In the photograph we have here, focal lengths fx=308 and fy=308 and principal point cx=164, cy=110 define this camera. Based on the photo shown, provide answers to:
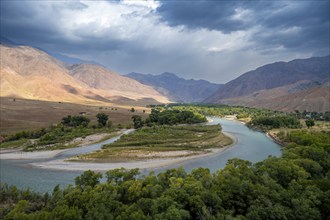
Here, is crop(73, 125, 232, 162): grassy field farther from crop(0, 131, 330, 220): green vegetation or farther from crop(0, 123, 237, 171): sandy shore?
crop(0, 131, 330, 220): green vegetation

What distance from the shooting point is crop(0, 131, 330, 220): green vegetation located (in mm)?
29547

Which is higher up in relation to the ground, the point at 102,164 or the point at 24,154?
the point at 24,154

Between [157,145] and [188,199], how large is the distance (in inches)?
2156

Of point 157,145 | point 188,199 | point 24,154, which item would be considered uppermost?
point 188,199

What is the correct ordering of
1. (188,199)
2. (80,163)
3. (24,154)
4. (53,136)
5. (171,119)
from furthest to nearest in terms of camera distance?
(171,119), (53,136), (24,154), (80,163), (188,199)

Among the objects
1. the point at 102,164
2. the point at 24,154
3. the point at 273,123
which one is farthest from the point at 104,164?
the point at 273,123

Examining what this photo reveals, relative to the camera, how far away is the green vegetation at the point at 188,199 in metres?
29.5

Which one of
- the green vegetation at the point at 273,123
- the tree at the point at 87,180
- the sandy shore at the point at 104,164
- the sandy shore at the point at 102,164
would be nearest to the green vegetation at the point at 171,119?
the green vegetation at the point at 273,123

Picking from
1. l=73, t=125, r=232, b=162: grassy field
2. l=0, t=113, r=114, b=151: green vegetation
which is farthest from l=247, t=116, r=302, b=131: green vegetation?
l=0, t=113, r=114, b=151: green vegetation

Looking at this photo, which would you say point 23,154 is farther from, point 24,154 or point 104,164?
point 104,164

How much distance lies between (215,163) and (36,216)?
4621 cm

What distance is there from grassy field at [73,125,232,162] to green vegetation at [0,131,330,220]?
33.0 m

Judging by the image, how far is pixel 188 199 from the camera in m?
32.2

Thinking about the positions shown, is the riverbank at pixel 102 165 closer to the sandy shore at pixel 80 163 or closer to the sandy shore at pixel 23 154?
the sandy shore at pixel 80 163
